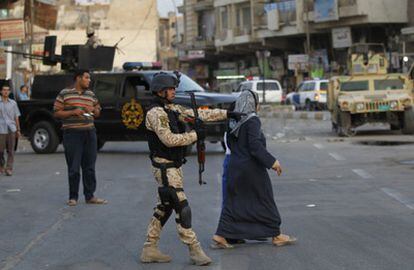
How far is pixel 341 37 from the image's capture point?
4912 cm

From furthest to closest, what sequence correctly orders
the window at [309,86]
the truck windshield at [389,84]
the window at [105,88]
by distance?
the window at [309,86], the truck windshield at [389,84], the window at [105,88]

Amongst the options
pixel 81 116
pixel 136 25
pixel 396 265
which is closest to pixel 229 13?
pixel 136 25

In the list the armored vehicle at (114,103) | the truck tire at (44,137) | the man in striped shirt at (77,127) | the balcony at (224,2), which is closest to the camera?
the man in striped shirt at (77,127)

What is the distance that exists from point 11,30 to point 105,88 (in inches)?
345

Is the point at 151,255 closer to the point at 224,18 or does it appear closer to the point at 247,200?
the point at 247,200

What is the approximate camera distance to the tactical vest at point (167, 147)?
6785 mm

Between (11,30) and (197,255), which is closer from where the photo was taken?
(197,255)

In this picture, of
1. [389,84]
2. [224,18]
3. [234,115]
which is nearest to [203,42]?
[224,18]

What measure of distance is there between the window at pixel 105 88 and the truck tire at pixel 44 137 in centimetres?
176

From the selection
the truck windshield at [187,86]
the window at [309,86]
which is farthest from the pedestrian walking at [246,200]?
the window at [309,86]

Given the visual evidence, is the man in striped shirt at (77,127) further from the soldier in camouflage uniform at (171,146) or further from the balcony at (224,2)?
the balcony at (224,2)

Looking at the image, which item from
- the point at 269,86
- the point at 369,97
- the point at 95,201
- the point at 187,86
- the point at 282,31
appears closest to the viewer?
the point at 95,201

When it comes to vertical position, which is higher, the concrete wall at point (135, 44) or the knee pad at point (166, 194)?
the concrete wall at point (135, 44)

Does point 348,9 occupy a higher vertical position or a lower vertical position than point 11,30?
higher
